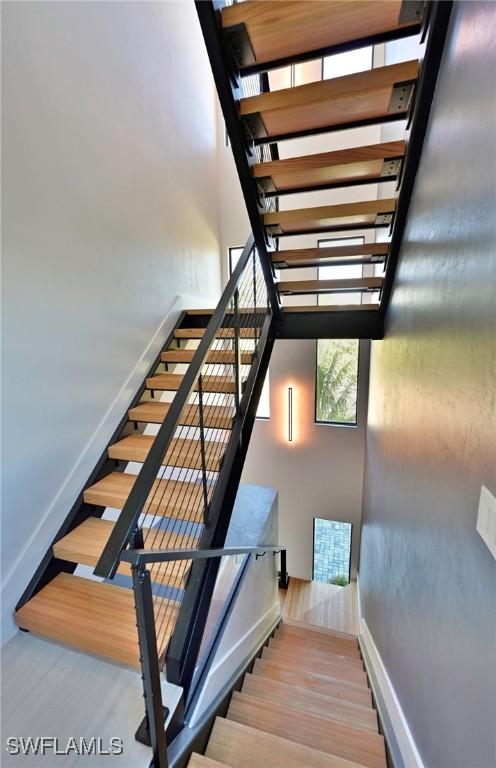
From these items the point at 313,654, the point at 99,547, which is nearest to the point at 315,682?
the point at 313,654

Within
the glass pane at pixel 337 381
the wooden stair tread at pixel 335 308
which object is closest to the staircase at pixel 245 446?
the wooden stair tread at pixel 335 308

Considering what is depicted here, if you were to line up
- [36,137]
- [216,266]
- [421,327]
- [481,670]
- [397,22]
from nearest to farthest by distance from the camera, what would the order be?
1. [481,670]
2. [397,22]
3. [421,327]
4. [36,137]
5. [216,266]

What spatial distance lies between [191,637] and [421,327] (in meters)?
1.74

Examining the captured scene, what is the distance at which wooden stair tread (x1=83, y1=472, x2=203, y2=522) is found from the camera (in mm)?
1967

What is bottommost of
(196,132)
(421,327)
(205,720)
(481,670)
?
(205,720)

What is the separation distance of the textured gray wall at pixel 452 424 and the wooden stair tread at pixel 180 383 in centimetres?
117

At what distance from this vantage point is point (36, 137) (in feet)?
6.25

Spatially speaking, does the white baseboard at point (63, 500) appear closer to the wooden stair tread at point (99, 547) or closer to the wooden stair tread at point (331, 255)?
the wooden stair tread at point (99, 547)

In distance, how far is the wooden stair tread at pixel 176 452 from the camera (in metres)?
2.13

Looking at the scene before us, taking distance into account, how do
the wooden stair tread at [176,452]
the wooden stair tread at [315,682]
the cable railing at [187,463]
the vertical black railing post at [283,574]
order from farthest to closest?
Answer: the vertical black railing post at [283,574] → the wooden stair tread at [315,682] → the wooden stair tread at [176,452] → the cable railing at [187,463]

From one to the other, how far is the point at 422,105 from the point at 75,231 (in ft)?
6.61

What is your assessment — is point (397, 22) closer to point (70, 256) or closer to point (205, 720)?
point (70, 256)

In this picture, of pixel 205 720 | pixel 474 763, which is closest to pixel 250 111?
pixel 474 763

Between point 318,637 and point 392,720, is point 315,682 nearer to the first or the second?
point 392,720
